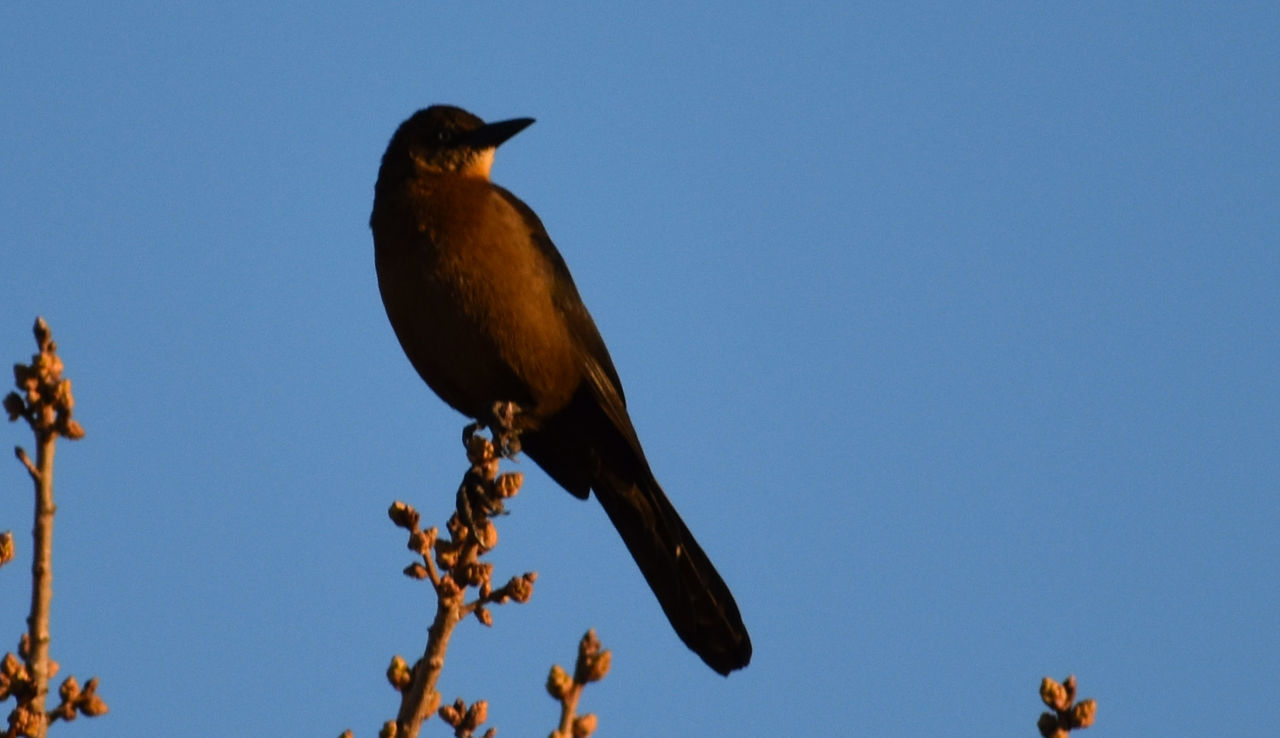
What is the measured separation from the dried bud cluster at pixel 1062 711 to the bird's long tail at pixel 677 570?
2.84m

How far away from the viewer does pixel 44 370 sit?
2852 millimetres

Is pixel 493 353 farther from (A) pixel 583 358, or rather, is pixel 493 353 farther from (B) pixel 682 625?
(B) pixel 682 625

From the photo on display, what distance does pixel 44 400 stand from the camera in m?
2.82

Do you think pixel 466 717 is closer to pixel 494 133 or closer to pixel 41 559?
pixel 41 559

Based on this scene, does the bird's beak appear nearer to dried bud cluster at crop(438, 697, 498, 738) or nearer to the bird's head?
the bird's head

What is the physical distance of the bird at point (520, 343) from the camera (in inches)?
220

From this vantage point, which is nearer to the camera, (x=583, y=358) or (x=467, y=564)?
(x=467, y=564)

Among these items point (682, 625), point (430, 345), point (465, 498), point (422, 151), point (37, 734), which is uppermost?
point (422, 151)

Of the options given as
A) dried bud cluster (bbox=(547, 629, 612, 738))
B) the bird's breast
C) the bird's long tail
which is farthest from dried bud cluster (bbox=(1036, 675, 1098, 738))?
the bird's breast

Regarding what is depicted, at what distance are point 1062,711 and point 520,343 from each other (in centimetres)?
332

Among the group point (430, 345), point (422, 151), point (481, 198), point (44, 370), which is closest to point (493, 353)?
point (430, 345)

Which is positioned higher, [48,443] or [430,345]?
[430,345]

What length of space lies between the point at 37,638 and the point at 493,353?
3033 millimetres

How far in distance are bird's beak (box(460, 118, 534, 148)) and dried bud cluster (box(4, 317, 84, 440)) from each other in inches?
147
